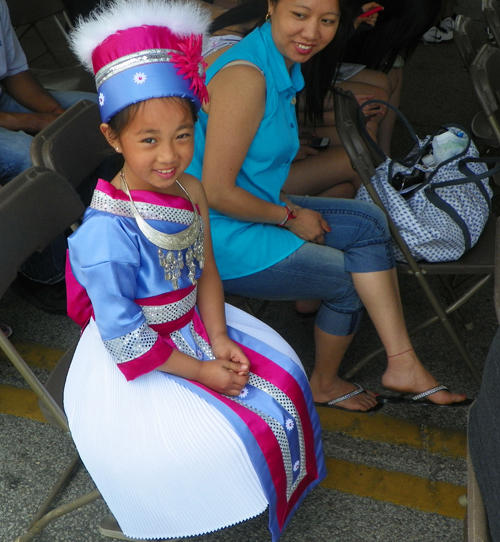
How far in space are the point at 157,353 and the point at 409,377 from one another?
997 mm

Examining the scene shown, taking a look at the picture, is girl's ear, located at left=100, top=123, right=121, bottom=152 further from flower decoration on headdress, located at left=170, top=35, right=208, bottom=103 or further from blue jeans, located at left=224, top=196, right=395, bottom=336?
blue jeans, located at left=224, top=196, right=395, bottom=336

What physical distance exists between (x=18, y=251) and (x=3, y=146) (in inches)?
46.8

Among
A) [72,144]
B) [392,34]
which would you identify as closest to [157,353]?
[72,144]

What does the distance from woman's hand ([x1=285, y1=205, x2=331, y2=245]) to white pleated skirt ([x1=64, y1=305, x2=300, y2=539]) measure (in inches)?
29.4

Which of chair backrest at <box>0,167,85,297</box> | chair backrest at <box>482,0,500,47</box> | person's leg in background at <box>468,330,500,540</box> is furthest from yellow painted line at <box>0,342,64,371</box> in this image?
chair backrest at <box>482,0,500,47</box>

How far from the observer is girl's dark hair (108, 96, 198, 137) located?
4.30ft

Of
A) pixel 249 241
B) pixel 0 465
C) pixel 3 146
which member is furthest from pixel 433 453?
pixel 3 146

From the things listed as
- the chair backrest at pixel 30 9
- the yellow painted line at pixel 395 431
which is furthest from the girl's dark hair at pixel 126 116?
the chair backrest at pixel 30 9

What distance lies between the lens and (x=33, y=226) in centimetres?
162

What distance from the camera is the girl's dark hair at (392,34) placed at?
2.92 metres

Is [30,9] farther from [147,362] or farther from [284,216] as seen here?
[147,362]

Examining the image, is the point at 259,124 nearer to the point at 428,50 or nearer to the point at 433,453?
the point at 433,453

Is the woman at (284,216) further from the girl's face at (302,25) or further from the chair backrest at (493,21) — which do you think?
the chair backrest at (493,21)

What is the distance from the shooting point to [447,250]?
202 centimetres
